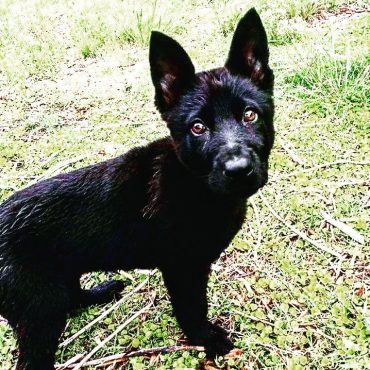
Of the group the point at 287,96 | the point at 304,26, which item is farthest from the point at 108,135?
the point at 304,26

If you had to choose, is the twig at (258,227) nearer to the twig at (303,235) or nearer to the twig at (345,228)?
the twig at (303,235)

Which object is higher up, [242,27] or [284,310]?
[242,27]

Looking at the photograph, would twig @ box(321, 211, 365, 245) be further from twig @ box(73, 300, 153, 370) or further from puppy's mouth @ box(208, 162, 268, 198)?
twig @ box(73, 300, 153, 370)

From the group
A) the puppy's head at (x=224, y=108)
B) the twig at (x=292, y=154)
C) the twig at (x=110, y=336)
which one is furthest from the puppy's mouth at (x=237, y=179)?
the twig at (x=292, y=154)

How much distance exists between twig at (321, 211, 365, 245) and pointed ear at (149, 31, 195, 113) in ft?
5.55

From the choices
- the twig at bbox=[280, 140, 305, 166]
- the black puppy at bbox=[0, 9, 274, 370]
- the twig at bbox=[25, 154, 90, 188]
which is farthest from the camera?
the twig at bbox=[25, 154, 90, 188]

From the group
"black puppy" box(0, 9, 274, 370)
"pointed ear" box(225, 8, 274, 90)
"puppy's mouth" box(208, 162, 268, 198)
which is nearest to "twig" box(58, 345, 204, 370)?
"black puppy" box(0, 9, 274, 370)

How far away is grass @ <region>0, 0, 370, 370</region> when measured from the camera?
10.0ft

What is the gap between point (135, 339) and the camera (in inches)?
124

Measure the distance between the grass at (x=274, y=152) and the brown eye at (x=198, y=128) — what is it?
1325 mm

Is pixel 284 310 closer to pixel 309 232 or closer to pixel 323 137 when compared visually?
pixel 309 232

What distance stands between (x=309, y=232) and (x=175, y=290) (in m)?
1.36

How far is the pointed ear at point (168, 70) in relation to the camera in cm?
266

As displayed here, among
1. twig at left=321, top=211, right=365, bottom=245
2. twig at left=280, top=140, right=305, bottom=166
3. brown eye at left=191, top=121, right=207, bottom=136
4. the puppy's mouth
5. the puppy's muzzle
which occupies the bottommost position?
twig at left=321, top=211, right=365, bottom=245
